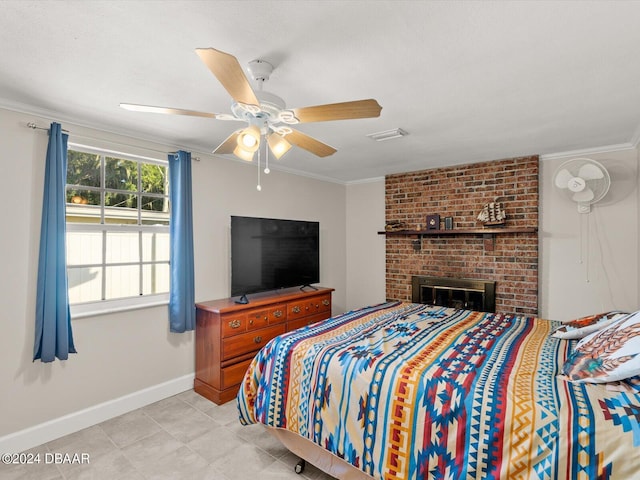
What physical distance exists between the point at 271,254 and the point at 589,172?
128 inches

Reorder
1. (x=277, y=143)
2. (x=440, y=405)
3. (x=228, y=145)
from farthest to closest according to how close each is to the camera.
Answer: (x=228, y=145)
(x=277, y=143)
(x=440, y=405)

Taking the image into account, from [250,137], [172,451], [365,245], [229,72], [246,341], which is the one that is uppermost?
[229,72]

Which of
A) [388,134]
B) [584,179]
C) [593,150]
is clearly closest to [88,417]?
[388,134]

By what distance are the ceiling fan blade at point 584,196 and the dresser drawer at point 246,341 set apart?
330 centimetres

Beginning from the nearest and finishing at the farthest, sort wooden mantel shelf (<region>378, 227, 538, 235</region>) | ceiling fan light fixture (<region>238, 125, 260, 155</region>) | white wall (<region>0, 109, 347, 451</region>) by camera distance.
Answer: ceiling fan light fixture (<region>238, 125, 260, 155</region>) < white wall (<region>0, 109, 347, 451</region>) < wooden mantel shelf (<region>378, 227, 538, 235</region>)

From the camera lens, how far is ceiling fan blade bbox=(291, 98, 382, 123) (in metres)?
1.53

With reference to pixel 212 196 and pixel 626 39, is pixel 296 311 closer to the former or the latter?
pixel 212 196

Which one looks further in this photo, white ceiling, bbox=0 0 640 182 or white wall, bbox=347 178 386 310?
white wall, bbox=347 178 386 310

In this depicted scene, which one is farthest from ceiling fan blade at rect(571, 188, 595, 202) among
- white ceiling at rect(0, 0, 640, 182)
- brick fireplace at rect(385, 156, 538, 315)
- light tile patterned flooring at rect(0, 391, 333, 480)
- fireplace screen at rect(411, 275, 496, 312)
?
light tile patterned flooring at rect(0, 391, 333, 480)

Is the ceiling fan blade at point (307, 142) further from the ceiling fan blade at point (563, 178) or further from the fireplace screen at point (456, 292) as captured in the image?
the fireplace screen at point (456, 292)

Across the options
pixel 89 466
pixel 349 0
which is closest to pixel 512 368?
pixel 349 0

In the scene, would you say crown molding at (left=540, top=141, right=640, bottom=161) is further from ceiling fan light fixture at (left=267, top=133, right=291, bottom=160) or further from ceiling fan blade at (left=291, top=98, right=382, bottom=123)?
ceiling fan light fixture at (left=267, top=133, right=291, bottom=160)

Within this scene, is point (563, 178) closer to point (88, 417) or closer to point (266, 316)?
point (266, 316)

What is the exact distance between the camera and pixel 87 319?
2.67m
